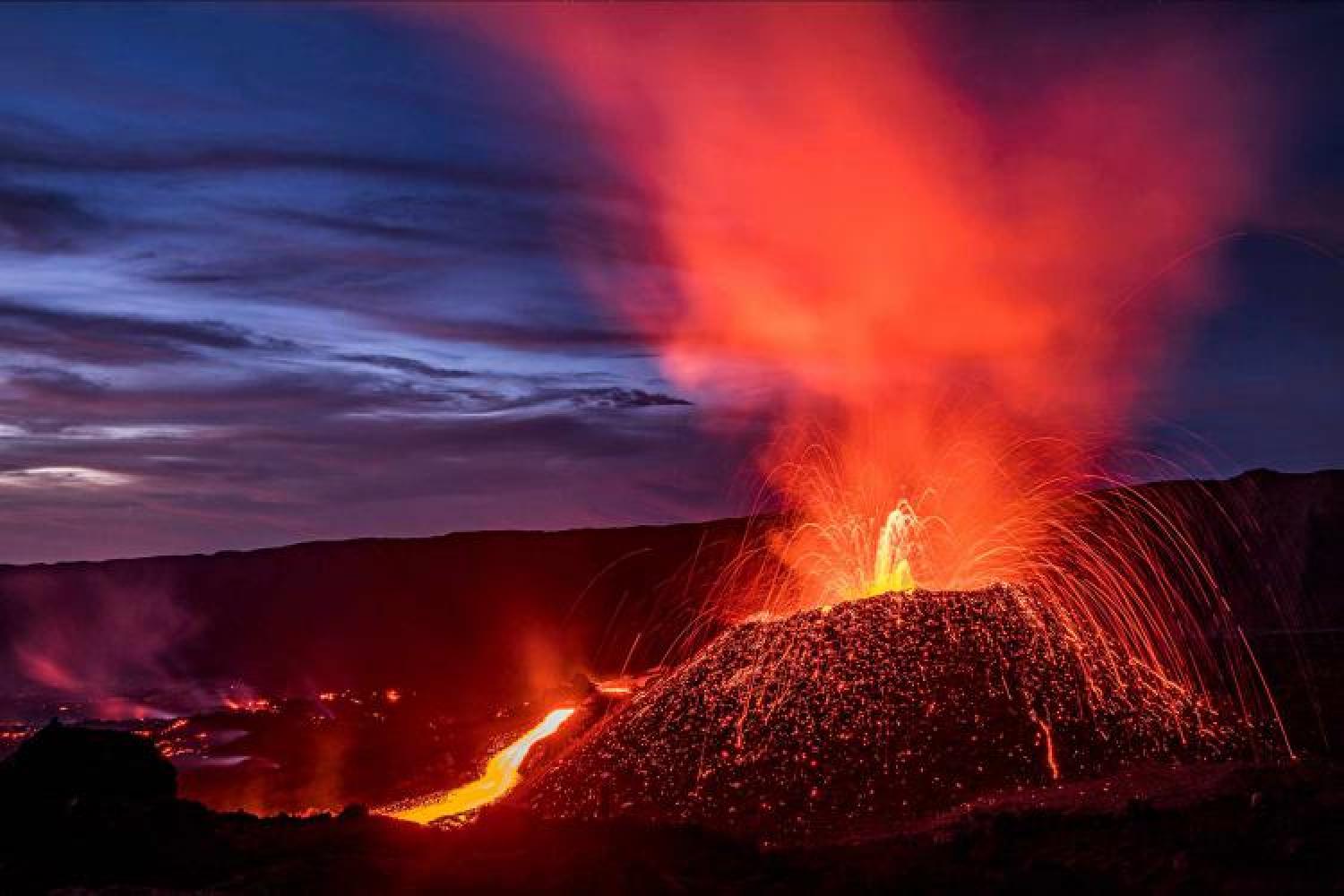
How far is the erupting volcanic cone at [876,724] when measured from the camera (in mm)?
20219

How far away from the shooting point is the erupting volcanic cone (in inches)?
796

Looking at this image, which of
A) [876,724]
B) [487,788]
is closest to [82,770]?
[487,788]

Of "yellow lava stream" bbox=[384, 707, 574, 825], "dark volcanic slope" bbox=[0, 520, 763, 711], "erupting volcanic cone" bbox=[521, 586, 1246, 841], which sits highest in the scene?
"dark volcanic slope" bbox=[0, 520, 763, 711]

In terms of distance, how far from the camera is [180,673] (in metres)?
71.9

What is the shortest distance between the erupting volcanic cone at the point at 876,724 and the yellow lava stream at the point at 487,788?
2.14 m

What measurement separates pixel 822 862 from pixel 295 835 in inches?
282

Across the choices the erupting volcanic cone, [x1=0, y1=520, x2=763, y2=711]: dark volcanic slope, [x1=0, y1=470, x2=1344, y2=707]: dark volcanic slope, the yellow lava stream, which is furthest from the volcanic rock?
[x1=0, y1=520, x2=763, y2=711]: dark volcanic slope

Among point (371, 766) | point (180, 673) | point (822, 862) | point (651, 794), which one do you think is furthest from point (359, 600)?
point (822, 862)

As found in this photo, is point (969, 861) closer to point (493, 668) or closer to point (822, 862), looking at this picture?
point (822, 862)

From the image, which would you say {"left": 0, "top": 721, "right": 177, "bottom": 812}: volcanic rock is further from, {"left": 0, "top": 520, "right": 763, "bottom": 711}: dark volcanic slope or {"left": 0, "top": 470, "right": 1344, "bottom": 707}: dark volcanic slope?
{"left": 0, "top": 520, "right": 763, "bottom": 711}: dark volcanic slope

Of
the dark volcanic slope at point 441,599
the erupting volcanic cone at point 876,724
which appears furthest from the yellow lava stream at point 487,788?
the dark volcanic slope at point 441,599

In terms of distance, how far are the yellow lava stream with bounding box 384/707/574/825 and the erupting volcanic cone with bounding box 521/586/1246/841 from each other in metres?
2.14

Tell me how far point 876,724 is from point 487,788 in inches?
403

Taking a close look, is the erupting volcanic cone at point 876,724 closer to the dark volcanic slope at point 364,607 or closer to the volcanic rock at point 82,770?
the volcanic rock at point 82,770
